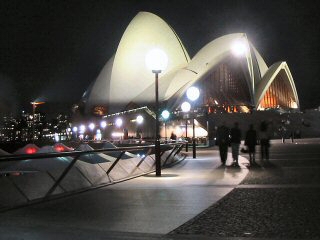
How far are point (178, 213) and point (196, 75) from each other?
2558 inches

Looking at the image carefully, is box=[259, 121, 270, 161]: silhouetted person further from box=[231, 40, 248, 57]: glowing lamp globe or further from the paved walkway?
box=[231, 40, 248, 57]: glowing lamp globe

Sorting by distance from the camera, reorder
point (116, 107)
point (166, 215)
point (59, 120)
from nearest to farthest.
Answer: point (166, 215)
point (116, 107)
point (59, 120)

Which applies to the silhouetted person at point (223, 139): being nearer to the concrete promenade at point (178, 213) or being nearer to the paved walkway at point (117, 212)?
the paved walkway at point (117, 212)

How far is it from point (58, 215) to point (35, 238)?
1735 mm

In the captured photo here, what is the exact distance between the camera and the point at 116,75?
81.1 meters

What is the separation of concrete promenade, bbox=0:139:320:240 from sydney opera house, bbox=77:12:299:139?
189ft

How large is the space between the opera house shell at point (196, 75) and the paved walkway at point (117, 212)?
190ft

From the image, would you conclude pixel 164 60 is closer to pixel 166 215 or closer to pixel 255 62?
pixel 166 215

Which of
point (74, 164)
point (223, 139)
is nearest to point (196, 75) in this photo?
point (223, 139)

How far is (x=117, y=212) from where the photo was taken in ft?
24.9

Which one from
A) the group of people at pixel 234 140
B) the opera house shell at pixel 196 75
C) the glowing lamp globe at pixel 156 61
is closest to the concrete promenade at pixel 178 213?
the glowing lamp globe at pixel 156 61

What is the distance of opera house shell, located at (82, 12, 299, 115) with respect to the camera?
7069 centimetres

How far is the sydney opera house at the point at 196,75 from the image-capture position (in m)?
70.6

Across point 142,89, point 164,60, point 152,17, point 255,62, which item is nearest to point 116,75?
point 142,89
